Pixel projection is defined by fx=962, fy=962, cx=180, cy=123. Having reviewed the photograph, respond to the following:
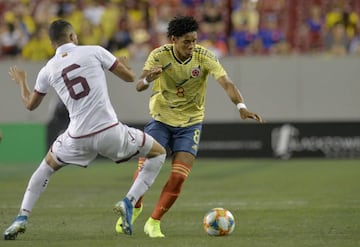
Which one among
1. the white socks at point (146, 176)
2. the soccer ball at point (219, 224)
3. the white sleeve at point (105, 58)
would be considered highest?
the white sleeve at point (105, 58)

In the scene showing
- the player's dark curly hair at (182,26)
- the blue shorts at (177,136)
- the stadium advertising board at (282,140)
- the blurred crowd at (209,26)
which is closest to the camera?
the player's dark curly hair at (182,26)

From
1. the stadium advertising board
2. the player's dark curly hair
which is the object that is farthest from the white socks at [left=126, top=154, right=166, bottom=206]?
the stadium advertising board

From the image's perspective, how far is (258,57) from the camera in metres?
24.3

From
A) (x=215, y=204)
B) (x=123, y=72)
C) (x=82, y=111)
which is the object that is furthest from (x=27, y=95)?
(x=215, y=204)

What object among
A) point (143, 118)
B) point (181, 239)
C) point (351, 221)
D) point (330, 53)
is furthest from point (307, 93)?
point (181, 239)

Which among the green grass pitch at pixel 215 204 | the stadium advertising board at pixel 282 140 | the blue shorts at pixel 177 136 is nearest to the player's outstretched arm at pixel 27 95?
the green grass pitch at pixel 215 204

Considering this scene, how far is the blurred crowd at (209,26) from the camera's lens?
24109mm

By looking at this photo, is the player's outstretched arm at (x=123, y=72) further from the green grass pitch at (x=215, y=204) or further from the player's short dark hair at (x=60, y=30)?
the green grass pitch at (x=215, y=204)

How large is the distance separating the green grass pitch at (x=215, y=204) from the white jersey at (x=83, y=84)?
1197mm

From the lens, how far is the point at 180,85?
11016 millimetres

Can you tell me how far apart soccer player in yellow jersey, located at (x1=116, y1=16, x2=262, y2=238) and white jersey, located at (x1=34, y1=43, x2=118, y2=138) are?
867 millimetres

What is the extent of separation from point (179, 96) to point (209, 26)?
13325 mm

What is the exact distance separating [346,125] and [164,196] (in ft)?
42.9

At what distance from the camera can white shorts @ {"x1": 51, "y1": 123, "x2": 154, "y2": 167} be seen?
31.8 feet
